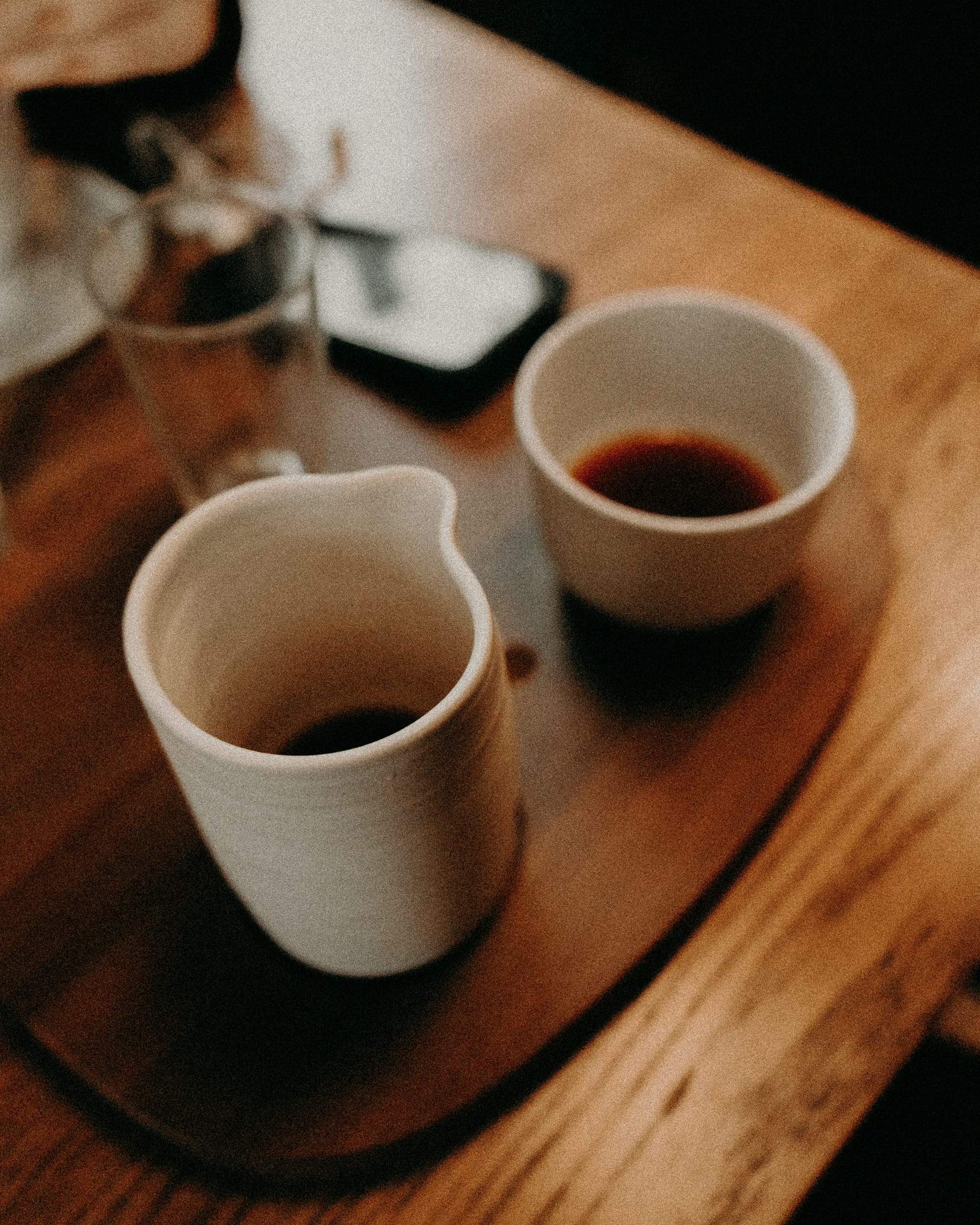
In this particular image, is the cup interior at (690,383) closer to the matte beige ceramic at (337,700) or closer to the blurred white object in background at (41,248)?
the matte beige ceramic at (337,700)

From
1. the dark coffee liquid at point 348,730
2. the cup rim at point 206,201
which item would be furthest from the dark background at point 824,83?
the dark coffee liquid at point 348,730

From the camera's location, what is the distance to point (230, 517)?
14.1 inches

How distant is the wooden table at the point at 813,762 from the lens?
39cm

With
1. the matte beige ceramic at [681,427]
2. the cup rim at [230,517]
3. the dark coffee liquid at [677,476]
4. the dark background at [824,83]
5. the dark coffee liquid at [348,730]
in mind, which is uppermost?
the cup rim at [230,517]

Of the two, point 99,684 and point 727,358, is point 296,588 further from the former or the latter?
point 727,358

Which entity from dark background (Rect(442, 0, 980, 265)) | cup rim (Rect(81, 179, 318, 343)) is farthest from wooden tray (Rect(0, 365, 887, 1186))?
dark background (Rect(442, 0, 980, 265))

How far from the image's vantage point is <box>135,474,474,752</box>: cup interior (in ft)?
1.17

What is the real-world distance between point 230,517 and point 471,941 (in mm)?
205

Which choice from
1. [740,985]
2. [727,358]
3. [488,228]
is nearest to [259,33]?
[488,228]

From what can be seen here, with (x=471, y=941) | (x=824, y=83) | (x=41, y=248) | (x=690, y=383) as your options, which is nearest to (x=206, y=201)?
(x=41, y=248)

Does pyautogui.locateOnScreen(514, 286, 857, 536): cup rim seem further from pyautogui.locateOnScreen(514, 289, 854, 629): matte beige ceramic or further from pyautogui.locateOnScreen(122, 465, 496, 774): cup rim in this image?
pyautogui.locateOnScreen(122, 465, 496, 774): cup rim

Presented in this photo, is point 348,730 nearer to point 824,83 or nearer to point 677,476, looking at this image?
point 677,476

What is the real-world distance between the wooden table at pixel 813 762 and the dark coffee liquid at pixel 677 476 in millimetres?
89

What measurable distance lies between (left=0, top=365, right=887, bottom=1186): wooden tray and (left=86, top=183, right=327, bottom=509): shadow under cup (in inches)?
2.6
